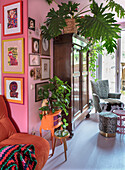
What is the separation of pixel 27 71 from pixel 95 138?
5.72 ft

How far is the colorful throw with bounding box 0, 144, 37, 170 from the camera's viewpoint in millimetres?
1285

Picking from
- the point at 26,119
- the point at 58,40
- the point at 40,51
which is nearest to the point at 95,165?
the point at 26,119

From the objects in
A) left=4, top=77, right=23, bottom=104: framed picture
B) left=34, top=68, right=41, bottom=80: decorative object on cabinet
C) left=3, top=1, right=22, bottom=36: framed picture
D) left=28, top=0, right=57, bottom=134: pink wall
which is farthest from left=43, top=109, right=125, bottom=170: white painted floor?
left=3, top=1, right=22, bottom=36: framed picture

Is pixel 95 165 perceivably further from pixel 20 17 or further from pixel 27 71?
pixel 20 17

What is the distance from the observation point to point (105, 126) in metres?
2.83

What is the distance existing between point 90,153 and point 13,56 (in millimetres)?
1868

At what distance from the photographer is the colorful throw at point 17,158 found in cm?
129

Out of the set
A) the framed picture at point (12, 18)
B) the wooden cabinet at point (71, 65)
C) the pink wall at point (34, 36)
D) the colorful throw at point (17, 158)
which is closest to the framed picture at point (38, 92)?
the pink wall at point (34, 36)

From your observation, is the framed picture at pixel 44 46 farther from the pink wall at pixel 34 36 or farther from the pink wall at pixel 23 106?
the pink wall at pixel 23 106

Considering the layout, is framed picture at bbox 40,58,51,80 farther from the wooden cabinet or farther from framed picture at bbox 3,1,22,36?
framed picture at bbox 3,1,22,36

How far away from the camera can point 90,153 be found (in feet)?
7.56

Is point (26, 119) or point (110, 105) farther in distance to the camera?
point (110, 105)

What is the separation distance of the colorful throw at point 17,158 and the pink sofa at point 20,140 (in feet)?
0.58

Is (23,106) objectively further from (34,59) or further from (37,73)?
(34,59)
